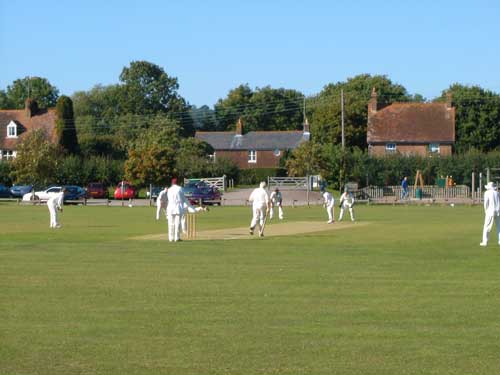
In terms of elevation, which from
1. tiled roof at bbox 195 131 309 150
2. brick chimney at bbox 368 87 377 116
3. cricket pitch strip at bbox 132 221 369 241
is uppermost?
brick chimney at bbox 368 87 377 116

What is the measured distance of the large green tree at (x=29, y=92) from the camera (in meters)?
141

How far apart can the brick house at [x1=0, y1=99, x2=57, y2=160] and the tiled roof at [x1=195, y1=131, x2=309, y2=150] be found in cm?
2069

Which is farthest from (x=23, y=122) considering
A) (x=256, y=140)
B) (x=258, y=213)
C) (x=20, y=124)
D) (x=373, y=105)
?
(x=258, y=213)

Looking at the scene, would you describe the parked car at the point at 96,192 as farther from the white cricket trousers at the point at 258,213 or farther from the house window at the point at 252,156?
the white cricket trousers at the point at 258,213

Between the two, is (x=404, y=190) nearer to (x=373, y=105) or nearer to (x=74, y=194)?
(x=74, y=194)

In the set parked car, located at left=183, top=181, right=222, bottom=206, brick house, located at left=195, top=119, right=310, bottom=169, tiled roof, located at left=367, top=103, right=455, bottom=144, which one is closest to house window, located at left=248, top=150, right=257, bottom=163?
brick house, located at left=195, top=119, right=310, bottom=169

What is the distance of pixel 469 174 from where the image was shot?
7775 centimetres

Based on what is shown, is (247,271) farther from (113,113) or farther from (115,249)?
(113,113)

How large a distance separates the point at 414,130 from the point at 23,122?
131 ft

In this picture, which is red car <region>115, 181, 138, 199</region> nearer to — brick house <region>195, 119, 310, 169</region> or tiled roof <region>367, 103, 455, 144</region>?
tiled roof <region>367, 103, 455, 144</region>

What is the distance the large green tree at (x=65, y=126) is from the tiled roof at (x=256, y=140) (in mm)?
22126

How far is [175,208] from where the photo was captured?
28.0 meters

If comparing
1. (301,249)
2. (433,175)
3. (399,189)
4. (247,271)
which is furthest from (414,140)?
(247,271)

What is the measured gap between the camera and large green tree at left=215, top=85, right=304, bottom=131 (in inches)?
5433
